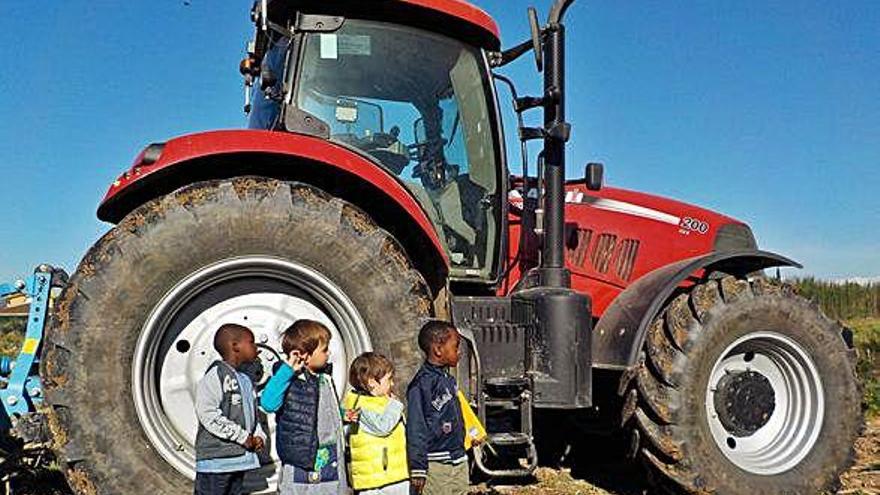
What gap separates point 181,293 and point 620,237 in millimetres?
2943

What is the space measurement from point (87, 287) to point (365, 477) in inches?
53.9

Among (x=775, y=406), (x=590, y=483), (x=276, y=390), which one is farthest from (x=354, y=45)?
(x=775, y=406)

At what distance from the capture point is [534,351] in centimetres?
449

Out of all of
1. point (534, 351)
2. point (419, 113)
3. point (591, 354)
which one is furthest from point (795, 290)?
point (419, 113)

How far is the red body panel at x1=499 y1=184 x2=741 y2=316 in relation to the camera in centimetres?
545

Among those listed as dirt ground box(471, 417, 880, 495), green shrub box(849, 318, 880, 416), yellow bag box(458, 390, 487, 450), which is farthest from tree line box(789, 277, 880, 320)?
yellow bag box(458, 390, 487, 450)

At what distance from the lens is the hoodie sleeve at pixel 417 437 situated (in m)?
3.43

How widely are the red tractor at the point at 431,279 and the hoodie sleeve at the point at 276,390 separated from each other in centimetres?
47

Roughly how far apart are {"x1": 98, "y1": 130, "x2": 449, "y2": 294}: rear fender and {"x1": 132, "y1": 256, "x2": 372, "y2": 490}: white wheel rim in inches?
18.2

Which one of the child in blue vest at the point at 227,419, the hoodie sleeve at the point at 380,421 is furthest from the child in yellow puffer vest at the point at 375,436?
the child in blue vest at the point at 227,419

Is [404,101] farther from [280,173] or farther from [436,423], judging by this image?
[436,423]

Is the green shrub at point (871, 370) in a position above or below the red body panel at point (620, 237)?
below

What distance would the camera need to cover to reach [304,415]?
10.9 ft

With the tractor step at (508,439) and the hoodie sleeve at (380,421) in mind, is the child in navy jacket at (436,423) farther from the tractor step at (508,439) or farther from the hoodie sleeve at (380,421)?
the tractor step at (508,439)
